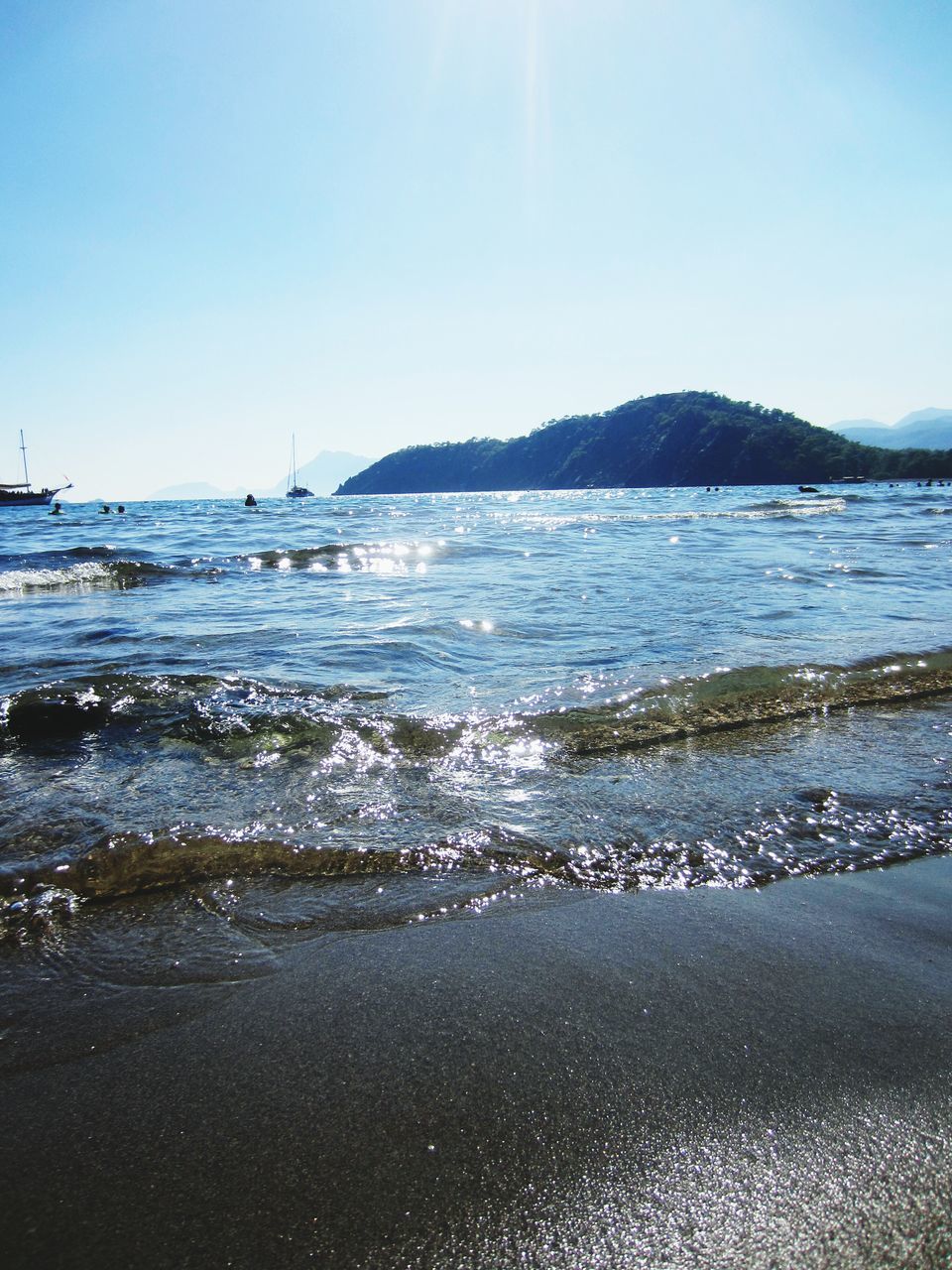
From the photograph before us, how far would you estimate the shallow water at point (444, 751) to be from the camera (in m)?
2.53

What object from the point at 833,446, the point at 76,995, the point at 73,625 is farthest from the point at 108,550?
the point at 833,446

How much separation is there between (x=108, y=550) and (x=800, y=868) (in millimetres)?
17158

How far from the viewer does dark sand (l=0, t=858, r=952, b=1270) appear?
120 centimetres

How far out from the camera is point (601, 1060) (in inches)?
63.9

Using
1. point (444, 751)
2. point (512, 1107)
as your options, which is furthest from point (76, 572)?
point (512, 1107)

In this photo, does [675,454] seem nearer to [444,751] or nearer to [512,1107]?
[444,751]

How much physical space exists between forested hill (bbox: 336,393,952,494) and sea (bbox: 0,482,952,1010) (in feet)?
405

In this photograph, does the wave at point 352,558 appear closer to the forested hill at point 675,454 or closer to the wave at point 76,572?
the wave at point 76,572

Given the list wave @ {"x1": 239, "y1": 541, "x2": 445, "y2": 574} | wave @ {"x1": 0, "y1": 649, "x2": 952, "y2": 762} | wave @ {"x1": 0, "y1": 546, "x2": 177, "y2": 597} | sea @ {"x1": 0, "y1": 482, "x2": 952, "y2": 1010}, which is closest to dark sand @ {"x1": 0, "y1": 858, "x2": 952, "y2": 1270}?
sea @ {"x1": 0, "y1": 482, "x2": 952, "y2": 1010}

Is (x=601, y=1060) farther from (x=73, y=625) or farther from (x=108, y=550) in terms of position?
(x=108, y=550)

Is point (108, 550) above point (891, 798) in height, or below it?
above

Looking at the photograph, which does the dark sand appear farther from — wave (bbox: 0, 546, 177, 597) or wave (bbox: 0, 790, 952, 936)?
wave (bbox: 0, 546, 177, 597)

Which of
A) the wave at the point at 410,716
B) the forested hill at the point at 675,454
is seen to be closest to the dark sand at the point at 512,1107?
the wave at the point at 410,716

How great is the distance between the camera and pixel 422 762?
3652mm
